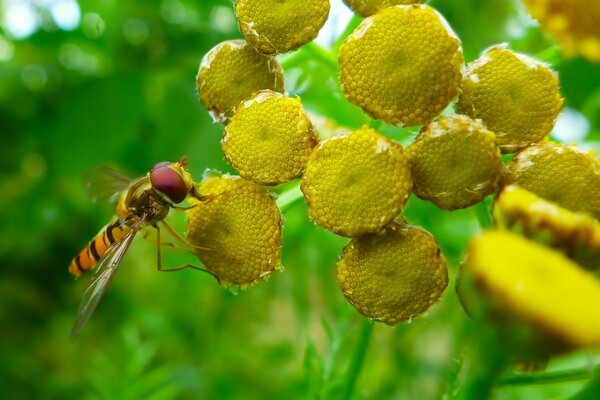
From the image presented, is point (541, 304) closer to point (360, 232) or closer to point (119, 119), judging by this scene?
point (360, 232)

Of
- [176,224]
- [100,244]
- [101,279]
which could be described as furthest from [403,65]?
[176,224]

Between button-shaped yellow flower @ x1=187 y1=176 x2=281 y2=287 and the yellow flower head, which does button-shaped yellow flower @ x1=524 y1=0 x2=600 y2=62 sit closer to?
the yellow flower head

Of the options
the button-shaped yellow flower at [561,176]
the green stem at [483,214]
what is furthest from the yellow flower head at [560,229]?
the green stem at [483,214]

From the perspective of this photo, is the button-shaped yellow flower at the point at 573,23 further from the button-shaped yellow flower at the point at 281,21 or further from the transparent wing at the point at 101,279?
the transparent wing at the point at 101,279

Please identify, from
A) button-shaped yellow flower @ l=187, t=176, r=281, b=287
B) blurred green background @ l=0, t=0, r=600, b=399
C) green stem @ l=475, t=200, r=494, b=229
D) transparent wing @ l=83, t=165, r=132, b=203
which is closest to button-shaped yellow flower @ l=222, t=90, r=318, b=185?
button-shaped yellow flower @ l=187, t=176, r=281, b=287

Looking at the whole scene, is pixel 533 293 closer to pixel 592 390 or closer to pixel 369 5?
pixel 592 390

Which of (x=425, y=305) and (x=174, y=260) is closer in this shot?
(x=425, y=305)

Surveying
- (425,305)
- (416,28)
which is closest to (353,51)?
(416,28)
